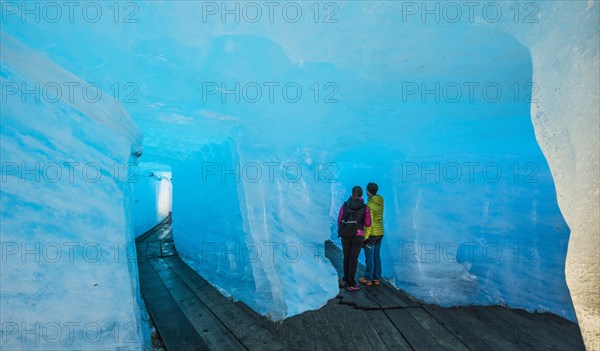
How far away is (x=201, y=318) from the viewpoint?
371 cm

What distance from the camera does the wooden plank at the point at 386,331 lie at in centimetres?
305

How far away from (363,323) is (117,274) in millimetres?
2772

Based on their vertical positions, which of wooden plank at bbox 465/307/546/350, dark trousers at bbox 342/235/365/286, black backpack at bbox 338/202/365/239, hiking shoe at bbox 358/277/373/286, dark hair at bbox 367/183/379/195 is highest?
dark hair at bbox 367/183/379/195

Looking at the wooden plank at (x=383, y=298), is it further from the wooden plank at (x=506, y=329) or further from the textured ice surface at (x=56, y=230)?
the textured ice surface at (x=56, y=230)

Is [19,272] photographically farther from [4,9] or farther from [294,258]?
[294,258]

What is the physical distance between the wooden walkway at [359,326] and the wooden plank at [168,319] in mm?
11

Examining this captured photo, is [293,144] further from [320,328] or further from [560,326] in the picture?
[560,326]

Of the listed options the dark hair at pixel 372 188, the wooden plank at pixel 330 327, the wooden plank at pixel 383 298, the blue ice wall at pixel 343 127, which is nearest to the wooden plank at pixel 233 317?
the blue ice wall at pixel 343 127

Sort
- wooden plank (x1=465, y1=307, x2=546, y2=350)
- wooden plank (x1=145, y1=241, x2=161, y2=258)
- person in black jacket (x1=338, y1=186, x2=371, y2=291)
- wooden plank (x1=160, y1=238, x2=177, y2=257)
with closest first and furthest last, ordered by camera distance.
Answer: wooden plank (x1=465, y1=307, x2=546, y2=350) → person in black jacket (x1=338, y1=186, x2=371, y2=291) → wooden plank (x1=145, y1=241, x2=161, y2=258) → wooden plank (x1=160, y1=238, x2=177, y2=257)

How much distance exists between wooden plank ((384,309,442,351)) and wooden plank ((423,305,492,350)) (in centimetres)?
33

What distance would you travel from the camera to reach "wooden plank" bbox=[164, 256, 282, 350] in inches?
124

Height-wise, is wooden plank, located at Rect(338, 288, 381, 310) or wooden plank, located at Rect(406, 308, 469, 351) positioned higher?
wooden plank, located at Rect(338, 288, 381, 310)

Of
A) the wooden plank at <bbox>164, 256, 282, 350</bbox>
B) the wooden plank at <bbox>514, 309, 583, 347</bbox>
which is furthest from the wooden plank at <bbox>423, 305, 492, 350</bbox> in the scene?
the wooden plank at <bbox>164, 256, 282, 350</bbox>

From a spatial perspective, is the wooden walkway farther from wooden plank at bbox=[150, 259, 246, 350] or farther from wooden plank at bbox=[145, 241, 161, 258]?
wooden plank at bbox=[145, 241, 161, 258]
